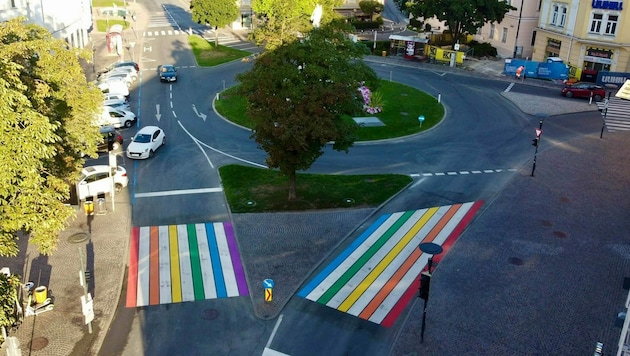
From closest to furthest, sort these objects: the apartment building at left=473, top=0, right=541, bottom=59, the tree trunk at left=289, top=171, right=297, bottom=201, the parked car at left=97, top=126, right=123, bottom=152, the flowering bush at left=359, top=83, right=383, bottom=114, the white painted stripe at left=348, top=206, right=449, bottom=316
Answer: the white painted stripe at left=348, top=206, right=449, bottom=316 < the tree trunk at left=289, top=171, right=297, bottom=201 < the parked car at left=97, top=126, right=123, bottom=152 < the flowering bush at left=359, top=83, right=383, bottom=114 < the apartment building at left=473, top=0, right=541, bottom=59

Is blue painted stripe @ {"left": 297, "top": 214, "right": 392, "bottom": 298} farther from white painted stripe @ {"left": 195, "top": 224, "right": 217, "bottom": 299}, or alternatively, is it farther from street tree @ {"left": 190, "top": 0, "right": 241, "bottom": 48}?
street tree @ {"left": 190, "top": 0, "right": 241, "bottom": 48}

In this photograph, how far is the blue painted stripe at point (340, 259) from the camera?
2283 cm

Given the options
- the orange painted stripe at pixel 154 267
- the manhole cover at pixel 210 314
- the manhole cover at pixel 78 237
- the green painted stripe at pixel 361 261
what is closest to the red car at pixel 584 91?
the green painted stripe at pixel 361 261

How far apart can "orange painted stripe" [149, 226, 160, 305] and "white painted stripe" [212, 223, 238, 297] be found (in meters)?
2.68

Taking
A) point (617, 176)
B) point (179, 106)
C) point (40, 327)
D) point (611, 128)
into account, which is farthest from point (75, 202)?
point (611, 128)

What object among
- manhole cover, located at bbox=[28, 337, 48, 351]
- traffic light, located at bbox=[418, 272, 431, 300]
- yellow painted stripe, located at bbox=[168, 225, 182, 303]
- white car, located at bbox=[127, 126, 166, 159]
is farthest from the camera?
white car, located at bbox=[127, 126, 166, 159]

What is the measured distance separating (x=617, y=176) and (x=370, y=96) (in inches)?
774

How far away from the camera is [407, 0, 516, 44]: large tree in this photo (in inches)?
2452

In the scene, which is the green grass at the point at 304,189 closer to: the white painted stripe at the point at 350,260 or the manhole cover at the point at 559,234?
the white painted stripe at the point at 350,260

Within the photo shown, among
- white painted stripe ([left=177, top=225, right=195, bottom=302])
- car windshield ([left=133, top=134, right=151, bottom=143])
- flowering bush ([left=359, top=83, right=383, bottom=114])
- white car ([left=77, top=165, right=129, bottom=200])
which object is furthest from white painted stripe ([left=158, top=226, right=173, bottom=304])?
flowering bush ([left=359, top=83, right=383, bottom=114])

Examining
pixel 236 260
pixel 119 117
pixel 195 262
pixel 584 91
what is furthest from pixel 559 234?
pixel 119 117

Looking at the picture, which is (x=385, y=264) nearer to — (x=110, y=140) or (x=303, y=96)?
(x=303, y=96)

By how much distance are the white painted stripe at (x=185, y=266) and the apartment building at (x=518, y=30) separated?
53999mm

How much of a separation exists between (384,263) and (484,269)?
14.1ft
